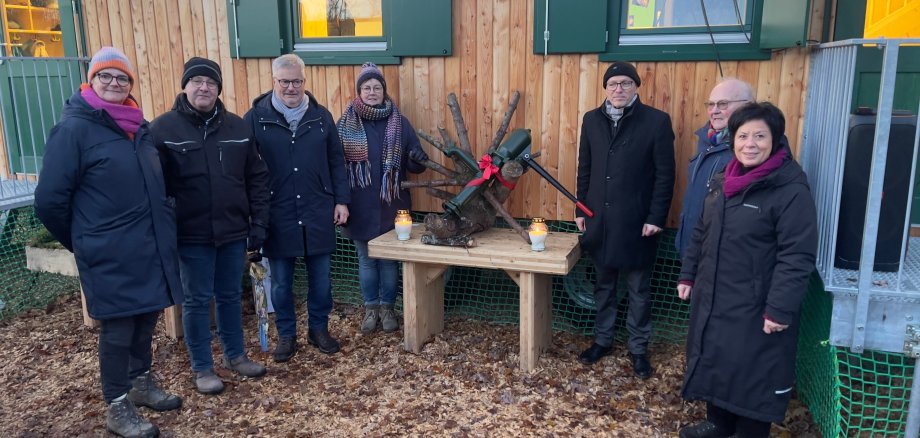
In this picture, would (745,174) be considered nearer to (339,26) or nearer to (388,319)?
(388,319)

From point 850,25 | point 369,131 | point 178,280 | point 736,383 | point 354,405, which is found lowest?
point 354,405

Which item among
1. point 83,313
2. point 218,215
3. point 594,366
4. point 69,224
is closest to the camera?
point 69,224

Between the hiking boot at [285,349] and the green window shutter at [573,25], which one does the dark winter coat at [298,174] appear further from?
the green window shutter at [573,25]

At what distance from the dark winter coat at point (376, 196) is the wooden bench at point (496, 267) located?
0.15 m

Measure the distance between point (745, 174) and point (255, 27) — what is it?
3.44 metres

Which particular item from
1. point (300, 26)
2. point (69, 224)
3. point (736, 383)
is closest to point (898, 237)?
point (736, 383)

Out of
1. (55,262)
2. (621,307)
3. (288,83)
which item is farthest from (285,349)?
(621,307)

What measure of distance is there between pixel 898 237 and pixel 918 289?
9.2 inches

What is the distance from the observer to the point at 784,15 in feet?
11.0

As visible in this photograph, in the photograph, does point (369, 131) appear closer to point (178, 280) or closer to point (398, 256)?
point (398, 256)

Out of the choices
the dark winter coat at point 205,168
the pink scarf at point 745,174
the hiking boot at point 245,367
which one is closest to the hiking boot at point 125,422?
the hiking boot at point 245,367

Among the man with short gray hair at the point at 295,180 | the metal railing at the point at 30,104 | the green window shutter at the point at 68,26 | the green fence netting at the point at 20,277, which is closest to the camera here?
the man with short gray hair at the point at 295,180

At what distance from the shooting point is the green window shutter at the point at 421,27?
420cm

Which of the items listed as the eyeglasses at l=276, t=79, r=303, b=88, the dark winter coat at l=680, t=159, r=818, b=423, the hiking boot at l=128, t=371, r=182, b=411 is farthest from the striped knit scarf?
the dark winter coat at l=680, t=159, r=818, b=423
